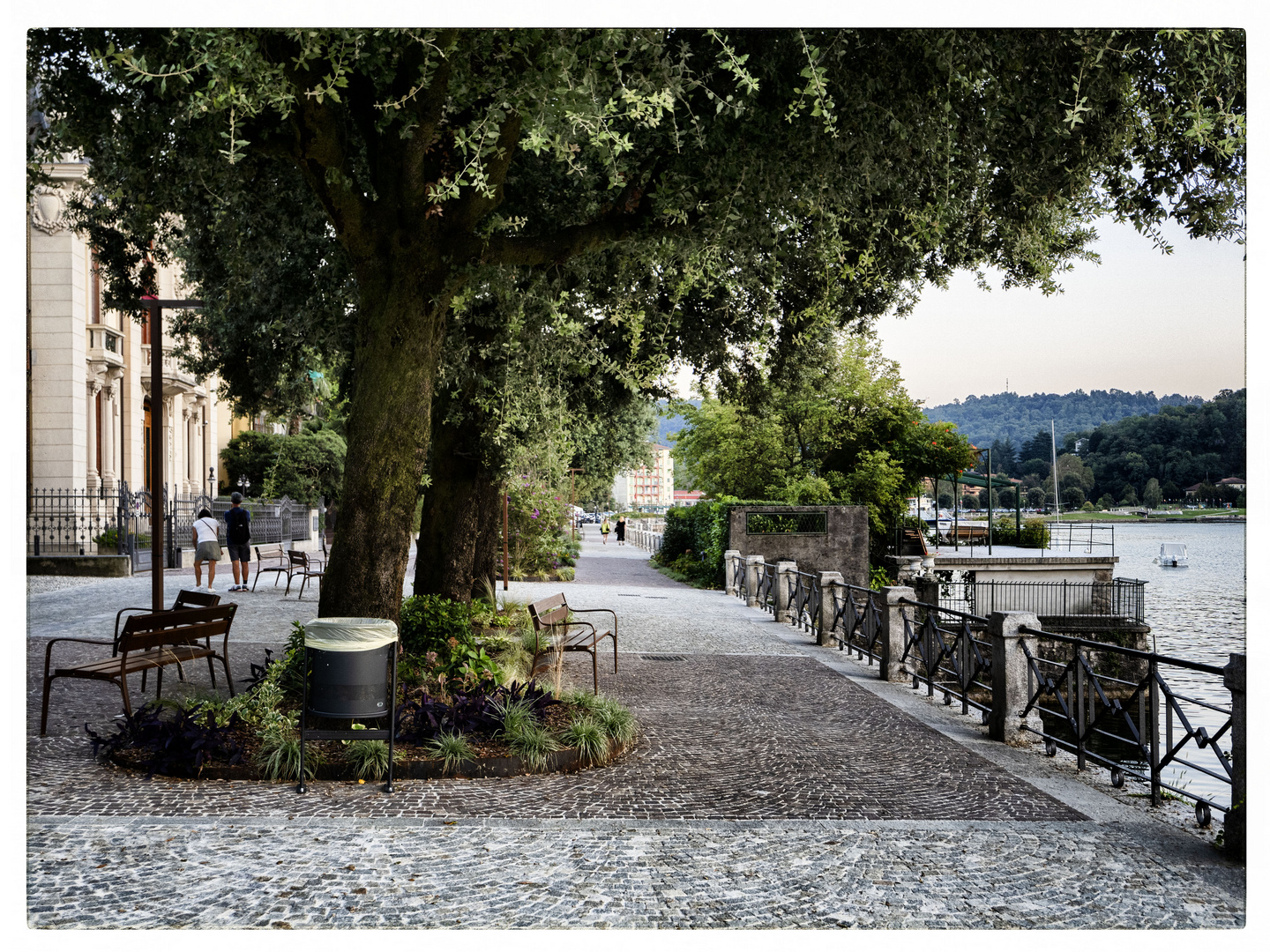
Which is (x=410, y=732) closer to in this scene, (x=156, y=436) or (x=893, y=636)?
(x=156, y=436)

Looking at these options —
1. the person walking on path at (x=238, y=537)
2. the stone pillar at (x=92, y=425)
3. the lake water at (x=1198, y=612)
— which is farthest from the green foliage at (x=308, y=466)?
the lake water at (x=1198, y=612)

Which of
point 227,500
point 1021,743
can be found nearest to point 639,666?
point 1021,743

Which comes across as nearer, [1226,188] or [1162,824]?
[1162,824]

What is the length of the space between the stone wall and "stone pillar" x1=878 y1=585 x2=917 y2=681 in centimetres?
1366

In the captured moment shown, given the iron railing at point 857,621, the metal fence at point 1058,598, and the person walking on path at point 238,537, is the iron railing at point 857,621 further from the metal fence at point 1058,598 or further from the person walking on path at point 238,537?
the metal fence at point 1058,598

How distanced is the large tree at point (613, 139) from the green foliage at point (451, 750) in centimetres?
120

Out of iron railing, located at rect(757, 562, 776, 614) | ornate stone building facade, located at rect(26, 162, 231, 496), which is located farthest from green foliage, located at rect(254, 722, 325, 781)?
ornate stone building facade, located at rect(26, 162, 231, 496)

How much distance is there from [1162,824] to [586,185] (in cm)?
711

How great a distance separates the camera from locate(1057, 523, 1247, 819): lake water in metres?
7.86

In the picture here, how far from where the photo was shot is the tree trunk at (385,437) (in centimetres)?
648

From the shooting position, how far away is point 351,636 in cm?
530

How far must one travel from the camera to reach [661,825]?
4867 millimetres

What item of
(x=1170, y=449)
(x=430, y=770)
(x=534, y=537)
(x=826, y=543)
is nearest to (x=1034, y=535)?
(x=826, y=543)
